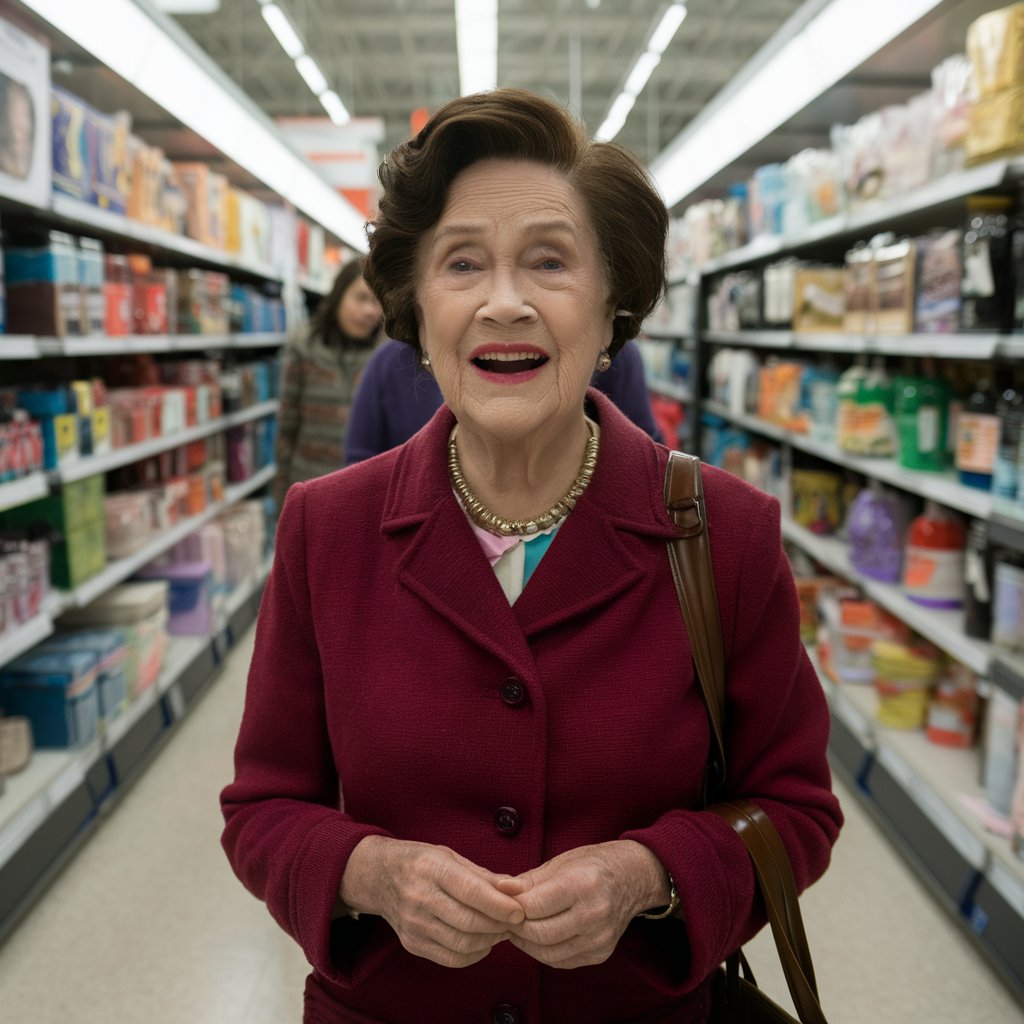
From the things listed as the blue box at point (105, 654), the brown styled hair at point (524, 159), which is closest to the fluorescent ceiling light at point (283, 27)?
the blue box at point (105, 654)

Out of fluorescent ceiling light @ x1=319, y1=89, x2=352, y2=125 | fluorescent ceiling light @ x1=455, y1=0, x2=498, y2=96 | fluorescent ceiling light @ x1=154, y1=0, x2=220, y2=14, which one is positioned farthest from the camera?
fluorescent ceiling light @ x1=319, y1=89, x2=352, y2=125

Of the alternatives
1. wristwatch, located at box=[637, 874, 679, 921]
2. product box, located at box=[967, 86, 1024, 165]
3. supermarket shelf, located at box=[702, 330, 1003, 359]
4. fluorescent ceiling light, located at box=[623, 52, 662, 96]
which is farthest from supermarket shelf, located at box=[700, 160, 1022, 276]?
fluorescent ceiling light, located at box=[623, 52, 662, 96]

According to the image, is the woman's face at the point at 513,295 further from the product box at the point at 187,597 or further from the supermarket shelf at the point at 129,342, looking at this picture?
the product box at the point at 187,597

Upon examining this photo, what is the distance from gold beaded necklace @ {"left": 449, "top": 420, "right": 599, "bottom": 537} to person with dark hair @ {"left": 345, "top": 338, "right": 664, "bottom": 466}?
116 cm

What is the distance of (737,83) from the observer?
4891mm

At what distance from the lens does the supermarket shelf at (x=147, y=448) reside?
A: 3.18m

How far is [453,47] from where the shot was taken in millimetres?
15273

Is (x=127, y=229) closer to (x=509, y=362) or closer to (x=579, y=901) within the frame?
(x=509, y=362)

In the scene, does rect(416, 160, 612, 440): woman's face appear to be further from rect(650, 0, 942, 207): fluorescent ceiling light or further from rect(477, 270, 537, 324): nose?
rect(650, 0, 942, 207): fluorescent ceiling light

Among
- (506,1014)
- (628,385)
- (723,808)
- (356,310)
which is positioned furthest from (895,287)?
(506,1014)

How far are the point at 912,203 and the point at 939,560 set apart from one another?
1091 millimetres

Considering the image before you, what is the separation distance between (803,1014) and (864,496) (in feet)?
9.09

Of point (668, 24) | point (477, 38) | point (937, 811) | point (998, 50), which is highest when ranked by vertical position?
point (668, 24)

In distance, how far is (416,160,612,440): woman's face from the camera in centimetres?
127
